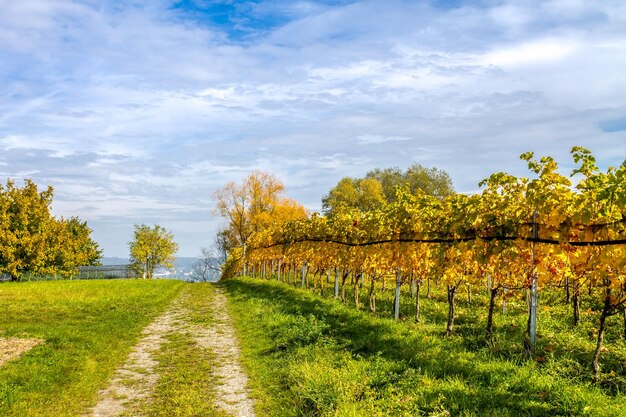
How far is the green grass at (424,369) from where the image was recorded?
659cm

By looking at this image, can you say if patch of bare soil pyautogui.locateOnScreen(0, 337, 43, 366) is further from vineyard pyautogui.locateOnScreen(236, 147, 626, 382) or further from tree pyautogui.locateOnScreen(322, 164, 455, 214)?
tree pyautogui.locateOnScreen(322, 164, 455, 214)

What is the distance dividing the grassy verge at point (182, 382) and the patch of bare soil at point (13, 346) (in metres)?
3.11

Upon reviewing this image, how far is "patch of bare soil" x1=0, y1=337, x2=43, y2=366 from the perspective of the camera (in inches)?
421

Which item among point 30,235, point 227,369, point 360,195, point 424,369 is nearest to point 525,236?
point 424,369

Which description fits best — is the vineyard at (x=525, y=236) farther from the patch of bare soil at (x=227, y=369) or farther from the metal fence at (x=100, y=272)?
the metal fence at (x=100, y=272)

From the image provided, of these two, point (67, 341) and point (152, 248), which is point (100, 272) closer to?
point (152, 248)

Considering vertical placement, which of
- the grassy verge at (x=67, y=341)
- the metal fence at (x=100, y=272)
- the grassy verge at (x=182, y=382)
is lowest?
the metal fence at (x=100, y=272)

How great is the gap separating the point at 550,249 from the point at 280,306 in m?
10.6

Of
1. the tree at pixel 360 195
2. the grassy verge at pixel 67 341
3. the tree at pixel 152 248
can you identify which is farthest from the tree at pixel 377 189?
the grassy verge at pixel 67 341

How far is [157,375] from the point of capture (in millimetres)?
9469

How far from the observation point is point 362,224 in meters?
15.2

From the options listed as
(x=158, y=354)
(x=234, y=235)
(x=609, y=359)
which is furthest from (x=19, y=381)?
(x=234, y=235)

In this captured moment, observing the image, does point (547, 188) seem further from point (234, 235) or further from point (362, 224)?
point (234, 235)

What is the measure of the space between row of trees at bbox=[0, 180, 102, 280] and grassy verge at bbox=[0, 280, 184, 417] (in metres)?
15.2
